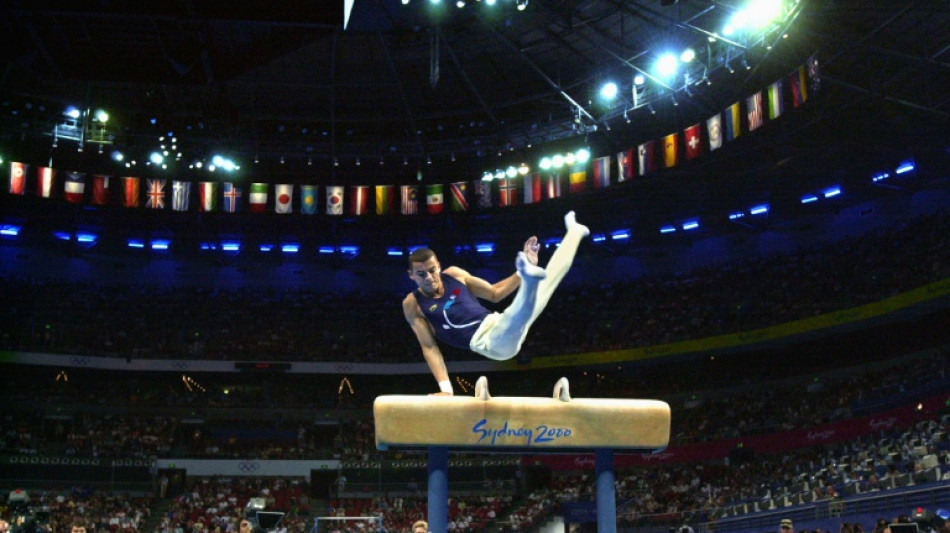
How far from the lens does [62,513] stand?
26.7 m

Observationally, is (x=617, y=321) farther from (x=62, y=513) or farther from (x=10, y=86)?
(x=10, y=86)

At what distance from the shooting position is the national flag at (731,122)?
78.6 ft

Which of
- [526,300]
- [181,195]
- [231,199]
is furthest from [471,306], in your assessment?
[181,195]

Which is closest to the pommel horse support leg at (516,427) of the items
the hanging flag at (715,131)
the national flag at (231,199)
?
the hanging flag at (715,131)

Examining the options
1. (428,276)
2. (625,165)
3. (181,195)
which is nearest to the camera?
(428,276)

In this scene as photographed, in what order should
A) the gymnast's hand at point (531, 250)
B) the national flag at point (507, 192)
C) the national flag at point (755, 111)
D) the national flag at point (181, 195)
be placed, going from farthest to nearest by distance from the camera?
the national flag at point (181, 195)
the national flag at point (507, 192)
the national flag at point (755, 111)
the gymnast's hand at point (531, 250)

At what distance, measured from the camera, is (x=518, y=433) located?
674cm

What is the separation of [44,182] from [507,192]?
51.5ft

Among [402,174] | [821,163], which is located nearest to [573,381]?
[402,174]

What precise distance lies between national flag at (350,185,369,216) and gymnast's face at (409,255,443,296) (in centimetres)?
2458

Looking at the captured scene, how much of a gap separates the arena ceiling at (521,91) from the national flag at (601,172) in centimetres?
91

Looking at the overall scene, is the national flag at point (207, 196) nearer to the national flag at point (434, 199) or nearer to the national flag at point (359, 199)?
the national flag at point (359, 199)

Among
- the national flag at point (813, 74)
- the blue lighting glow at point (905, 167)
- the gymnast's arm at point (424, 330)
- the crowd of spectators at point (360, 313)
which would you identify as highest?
the blue lighting glow at point (905, 167)

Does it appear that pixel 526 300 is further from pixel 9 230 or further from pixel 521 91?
pixel 9 230
